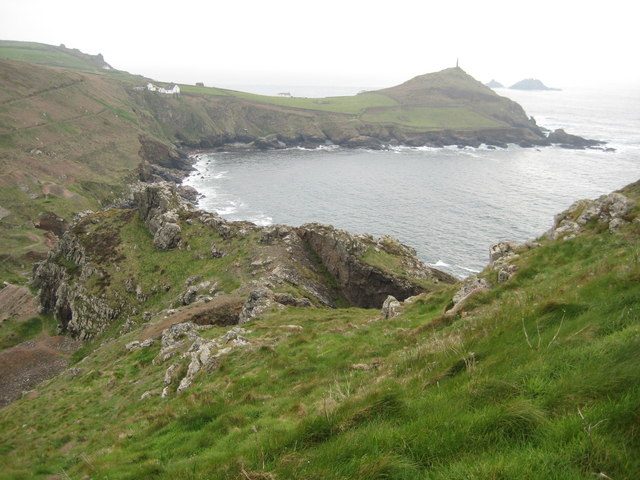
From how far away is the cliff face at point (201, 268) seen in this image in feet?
171

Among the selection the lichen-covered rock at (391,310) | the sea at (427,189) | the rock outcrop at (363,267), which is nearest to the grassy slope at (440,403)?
the lichen-covered rock at (391,310)

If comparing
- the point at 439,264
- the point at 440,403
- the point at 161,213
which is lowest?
the point at 439,264

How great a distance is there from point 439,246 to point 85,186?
10417 centimetres

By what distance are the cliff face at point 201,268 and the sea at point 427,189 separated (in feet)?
77.0

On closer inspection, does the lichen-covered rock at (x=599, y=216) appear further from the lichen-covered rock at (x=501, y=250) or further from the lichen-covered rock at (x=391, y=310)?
the lichen-covered rock at (x=391, y=310)

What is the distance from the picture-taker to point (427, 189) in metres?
130

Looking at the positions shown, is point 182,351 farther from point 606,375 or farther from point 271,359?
point 606,375

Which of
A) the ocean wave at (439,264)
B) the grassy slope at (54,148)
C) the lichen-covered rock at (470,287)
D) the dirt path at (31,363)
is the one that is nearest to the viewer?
the lichen-covered rock at (470,287)

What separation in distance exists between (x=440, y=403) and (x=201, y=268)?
53492mm

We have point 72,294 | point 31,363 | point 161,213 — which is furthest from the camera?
point 161,213

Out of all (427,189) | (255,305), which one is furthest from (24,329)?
(427,189)

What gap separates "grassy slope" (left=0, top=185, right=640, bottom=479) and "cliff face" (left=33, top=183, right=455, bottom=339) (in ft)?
87.6

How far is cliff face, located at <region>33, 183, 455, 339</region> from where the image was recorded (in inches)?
2055

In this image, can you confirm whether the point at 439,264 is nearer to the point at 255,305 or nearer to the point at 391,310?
the point at 255,305
